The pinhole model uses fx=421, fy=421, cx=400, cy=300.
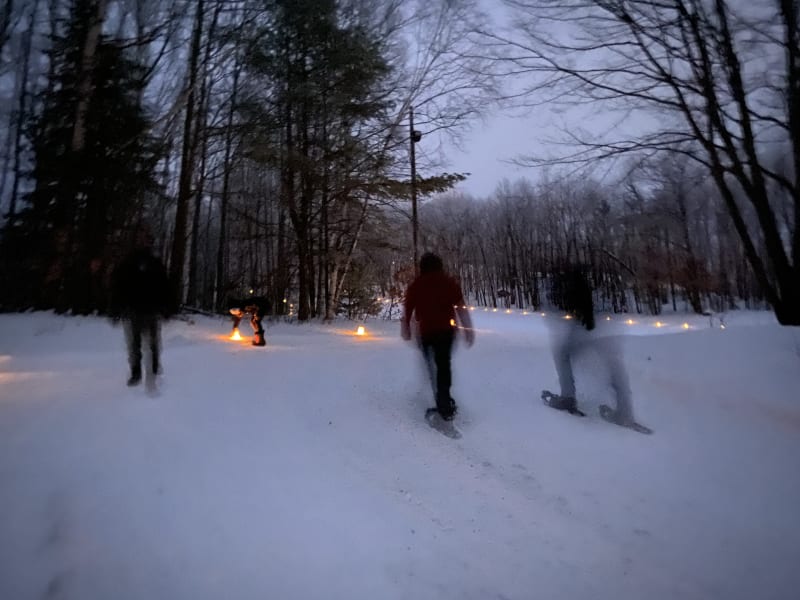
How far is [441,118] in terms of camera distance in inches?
622

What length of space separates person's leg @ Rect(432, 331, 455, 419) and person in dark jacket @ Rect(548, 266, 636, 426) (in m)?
1.56

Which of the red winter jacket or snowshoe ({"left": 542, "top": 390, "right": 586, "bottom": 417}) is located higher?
the red winter jacket

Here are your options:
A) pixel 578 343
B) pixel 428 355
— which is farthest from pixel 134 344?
pixel 578 343

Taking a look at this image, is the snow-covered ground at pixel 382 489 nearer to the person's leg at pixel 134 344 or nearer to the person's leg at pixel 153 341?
the person's leg at pixel 134 344

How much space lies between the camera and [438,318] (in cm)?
473

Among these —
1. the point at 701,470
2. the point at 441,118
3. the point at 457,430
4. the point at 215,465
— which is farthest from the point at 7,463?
the point at 441,118

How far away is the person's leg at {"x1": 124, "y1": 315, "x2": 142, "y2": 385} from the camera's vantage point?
496cm

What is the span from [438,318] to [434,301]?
0.20 meters

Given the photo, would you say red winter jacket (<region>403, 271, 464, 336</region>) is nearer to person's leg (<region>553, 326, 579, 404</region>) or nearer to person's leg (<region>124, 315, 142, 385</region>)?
person's leg (<region>553, 326, 579, 404</region>)

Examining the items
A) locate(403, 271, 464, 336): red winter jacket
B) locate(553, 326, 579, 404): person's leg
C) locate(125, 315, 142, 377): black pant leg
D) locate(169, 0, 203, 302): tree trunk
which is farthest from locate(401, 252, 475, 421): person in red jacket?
locate(169, 0, 203, 302): tree trunk

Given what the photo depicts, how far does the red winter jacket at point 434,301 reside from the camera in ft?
15.6

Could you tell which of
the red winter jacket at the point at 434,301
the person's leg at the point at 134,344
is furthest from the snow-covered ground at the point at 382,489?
the red winter jacket at the point at 434,301

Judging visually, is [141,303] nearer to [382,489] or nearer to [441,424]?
[382,489]

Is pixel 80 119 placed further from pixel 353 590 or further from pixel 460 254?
pixel 460 254
